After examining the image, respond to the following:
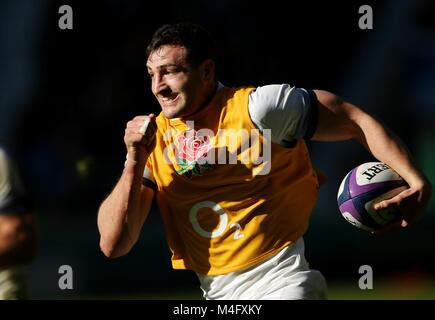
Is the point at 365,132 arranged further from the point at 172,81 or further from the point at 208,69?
the point at 172,81

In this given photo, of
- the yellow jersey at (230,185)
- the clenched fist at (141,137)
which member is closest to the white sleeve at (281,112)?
the yellow jersey at (230,185)

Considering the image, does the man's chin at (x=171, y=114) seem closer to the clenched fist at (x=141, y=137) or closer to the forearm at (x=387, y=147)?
the clenched fist at (x=141, y=137)

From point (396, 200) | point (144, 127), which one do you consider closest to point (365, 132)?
point (396, 200)

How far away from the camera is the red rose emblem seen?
20.0 ft

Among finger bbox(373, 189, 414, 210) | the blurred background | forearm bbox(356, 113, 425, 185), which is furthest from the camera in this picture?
the blurred background

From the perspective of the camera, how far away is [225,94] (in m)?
6.25

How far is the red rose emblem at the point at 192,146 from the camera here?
611 cm

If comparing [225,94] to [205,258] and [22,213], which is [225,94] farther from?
[22,213]

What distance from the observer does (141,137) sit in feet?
19.5

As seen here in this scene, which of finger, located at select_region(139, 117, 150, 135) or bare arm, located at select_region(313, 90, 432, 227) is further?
finger, located at select_region(139, 117, 150, 135)

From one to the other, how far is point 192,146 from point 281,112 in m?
0.58

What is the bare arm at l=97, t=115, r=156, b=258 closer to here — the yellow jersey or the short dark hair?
the yellow jersey

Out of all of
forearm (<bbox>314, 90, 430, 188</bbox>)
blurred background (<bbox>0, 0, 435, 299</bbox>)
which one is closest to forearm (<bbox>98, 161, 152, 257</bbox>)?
forearm (<bbox>314, 90, 430, 188</bbox>)
